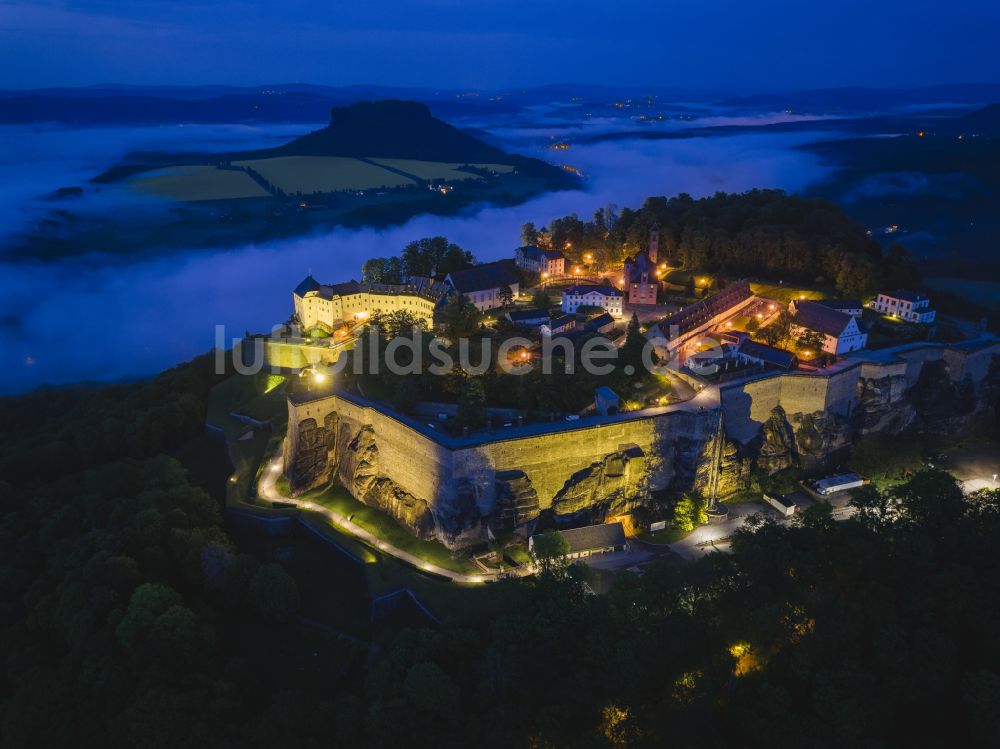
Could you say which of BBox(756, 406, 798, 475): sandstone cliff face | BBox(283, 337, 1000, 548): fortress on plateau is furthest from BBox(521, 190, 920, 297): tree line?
BBox(756, 406, 798, 475): sandstone cliff face

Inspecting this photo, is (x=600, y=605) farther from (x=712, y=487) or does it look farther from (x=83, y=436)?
(x=83, y=436)

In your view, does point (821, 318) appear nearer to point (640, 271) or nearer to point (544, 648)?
point (640, 271)

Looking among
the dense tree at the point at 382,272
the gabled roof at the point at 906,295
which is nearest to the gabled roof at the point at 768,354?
the gabled roof at the point at 906,295

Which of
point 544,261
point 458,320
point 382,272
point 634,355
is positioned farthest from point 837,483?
point 382,272

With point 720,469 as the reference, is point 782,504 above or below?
below

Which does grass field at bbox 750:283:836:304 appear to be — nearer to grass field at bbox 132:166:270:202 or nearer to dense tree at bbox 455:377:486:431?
dense tree at bbox 455:377:486:431

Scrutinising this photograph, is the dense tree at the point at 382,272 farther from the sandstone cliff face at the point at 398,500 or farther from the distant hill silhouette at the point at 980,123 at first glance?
the distant hill silhouette at the point at 980,123

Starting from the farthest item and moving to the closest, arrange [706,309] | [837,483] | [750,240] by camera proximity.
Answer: [750,240]
[706,309]
[837,483]
